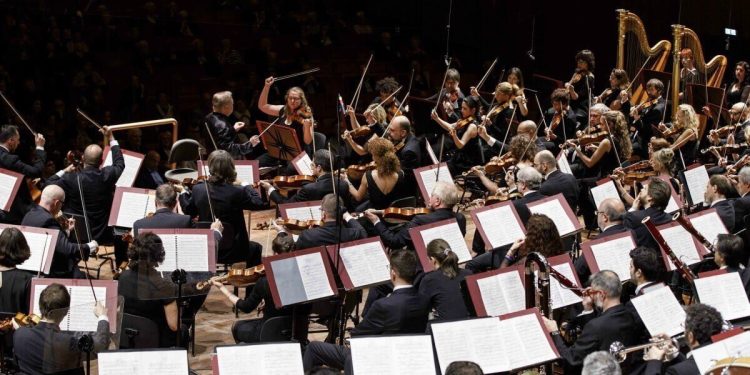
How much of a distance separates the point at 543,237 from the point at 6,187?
4.46 meters

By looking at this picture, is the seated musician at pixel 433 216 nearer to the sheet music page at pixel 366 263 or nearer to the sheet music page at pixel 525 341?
the sheet music page at pixel 366 263

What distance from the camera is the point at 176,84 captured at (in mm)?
14430

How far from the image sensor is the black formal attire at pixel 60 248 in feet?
24.8

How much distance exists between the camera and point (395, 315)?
636 centimetres

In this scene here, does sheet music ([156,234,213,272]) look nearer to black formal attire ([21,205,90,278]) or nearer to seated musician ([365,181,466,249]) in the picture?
black formal attire ([21,205,90,278])

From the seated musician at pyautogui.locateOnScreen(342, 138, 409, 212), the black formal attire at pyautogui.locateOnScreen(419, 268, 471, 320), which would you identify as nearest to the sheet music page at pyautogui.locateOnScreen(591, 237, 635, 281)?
the black formal attire at pyautogui.locateOnScreen(419, 268, 471, 320)

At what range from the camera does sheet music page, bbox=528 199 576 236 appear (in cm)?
787

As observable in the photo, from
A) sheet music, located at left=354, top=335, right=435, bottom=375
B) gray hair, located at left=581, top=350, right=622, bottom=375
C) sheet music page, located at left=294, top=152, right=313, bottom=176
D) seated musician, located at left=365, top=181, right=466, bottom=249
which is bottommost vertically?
gray hair, located at left=581, top=350, right=622, bottom=375

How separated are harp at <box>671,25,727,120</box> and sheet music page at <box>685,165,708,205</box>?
11.3 ft

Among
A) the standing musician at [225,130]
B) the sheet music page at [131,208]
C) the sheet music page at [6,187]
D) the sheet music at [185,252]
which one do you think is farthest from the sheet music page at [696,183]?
the sheet music page at [6,187]

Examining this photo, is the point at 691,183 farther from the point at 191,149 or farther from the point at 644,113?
the point at 191,149

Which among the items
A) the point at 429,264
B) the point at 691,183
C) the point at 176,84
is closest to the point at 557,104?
the point at 691,183

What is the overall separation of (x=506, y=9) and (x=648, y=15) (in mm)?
2296

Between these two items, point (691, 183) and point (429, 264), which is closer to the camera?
point (429, 264)
